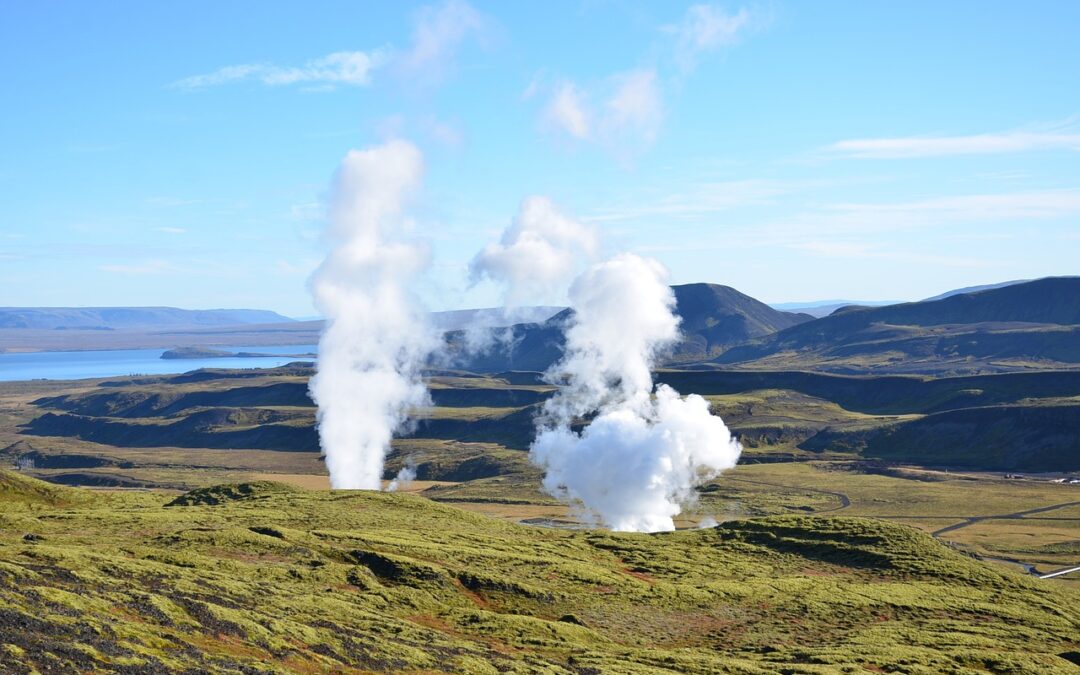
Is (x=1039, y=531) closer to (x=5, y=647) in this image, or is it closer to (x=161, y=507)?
(x=161, y=507)

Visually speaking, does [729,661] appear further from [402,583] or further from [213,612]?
[213,612]

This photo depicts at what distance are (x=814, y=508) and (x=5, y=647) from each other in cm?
13735

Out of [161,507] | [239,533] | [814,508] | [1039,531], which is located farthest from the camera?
[814,508]

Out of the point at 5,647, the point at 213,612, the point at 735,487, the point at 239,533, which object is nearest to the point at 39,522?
the point at 239,533

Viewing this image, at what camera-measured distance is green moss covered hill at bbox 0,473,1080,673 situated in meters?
49.4

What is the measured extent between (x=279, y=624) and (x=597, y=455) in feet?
312

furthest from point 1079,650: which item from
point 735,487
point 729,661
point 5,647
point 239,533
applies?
point 735,487

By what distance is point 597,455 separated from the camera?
146000mm

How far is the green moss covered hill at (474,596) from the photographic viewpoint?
49406 millimetres

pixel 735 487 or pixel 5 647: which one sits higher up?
pixel 5 647

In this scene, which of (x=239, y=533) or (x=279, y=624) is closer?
(x=279, y=624)

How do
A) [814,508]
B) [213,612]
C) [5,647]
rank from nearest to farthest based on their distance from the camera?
1. [5,647]
2. [213,612]
3. [814,508]

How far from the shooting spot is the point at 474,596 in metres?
73.1

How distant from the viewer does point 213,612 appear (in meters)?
52.7
